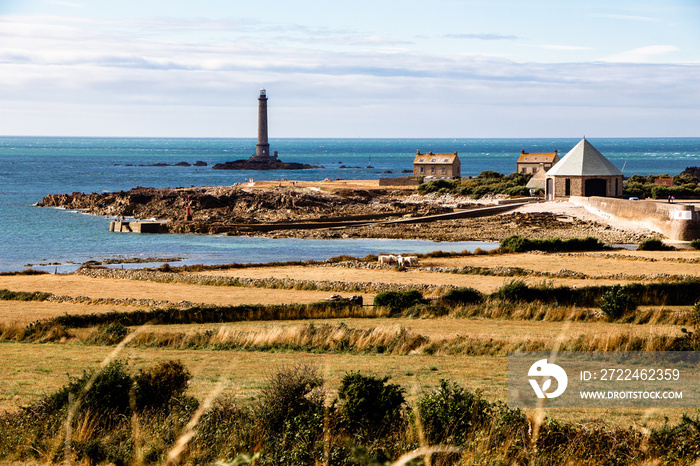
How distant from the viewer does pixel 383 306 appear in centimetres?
2622

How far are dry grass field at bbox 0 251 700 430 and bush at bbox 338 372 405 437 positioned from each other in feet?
8.87

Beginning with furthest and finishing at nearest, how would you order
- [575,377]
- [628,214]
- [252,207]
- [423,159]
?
[423,159] < [252,207] < [628,214] < [575,377]

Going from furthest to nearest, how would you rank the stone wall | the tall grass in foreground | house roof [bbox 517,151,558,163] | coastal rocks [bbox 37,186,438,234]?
house roof [bbox 517,151,558,163] → coastal rocks [bbox 37,186,438,234] → the stone wall → the tall grass in foreground

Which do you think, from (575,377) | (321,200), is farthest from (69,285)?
(321,200)

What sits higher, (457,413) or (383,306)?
(457,413)

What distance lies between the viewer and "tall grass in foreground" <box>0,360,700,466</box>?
8773 millimetres

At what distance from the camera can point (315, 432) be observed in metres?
9.51

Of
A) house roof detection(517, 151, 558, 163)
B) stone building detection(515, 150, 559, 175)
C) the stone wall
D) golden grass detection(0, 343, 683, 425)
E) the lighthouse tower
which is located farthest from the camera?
the lighthouse tower

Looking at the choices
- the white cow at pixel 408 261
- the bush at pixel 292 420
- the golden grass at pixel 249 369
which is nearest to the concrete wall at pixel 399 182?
the white cow at pixel 408 261

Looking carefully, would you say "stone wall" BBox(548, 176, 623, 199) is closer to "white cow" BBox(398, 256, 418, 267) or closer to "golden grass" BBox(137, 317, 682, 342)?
"white cow" BBox(398, 256, 418, 267)

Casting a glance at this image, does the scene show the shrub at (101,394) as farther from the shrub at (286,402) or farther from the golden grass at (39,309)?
the golden grass at (39,309)

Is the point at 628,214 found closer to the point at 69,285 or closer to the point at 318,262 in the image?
the point at 318,262

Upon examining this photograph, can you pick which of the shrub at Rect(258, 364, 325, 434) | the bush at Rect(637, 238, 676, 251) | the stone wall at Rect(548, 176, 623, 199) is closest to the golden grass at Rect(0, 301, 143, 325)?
the shrub at Rect(258, 364, 325, 434)

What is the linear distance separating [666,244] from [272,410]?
42884mm
